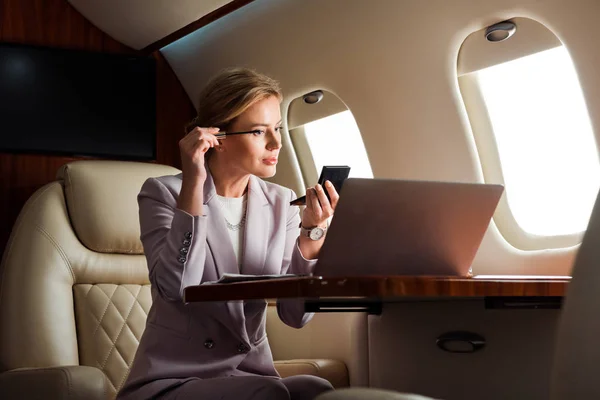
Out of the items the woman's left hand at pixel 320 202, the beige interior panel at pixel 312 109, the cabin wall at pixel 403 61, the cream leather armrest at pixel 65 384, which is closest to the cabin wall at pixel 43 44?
the cabin wall at pixel 403 61

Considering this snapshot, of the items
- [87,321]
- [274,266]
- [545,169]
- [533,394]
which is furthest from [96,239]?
[533,394]

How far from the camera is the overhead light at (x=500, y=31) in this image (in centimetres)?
296

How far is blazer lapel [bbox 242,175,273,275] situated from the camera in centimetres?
232

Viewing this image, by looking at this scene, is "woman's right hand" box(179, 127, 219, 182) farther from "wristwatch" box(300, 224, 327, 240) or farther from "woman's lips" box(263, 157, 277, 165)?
"wristwatch" box(300, 224, 327, 240)

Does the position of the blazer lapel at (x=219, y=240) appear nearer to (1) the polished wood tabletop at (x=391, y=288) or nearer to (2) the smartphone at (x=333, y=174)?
(2) the smartphone at (x=333, y=174)

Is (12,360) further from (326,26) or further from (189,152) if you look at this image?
(326,26)

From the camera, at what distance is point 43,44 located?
426 cm

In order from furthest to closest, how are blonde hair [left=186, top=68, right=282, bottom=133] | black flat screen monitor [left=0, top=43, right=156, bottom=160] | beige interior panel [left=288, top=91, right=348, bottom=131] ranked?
black flat screen monitor [left=0, top=43, right=156, bottom=160], beige interior panel [left=288, top=91, right=348, bottom=131], blonde hair [left=186, top=68, right=282, bottom=133]

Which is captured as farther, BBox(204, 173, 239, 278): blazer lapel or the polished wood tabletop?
BBox(204, 173, 239, 278): blazer lapel

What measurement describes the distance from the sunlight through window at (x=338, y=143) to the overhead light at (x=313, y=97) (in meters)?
0.24

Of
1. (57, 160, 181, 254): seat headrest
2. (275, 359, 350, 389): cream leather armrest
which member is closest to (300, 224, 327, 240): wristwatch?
(275, 359, 350, 389): cream leather armrest

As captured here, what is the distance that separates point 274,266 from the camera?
7.79 feet

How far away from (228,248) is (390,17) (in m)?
1.41

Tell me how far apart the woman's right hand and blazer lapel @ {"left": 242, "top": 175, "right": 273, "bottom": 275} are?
0.22 m
